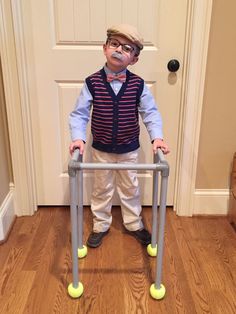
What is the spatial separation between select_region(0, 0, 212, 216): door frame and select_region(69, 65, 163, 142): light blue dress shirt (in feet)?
1.24

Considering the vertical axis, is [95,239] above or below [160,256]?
below

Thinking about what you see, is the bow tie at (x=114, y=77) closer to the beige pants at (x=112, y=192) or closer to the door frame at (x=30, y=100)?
the beige pants at (x=112, y=192)

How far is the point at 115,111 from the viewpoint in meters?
1.39

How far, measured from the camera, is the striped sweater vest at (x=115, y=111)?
4.48 ft

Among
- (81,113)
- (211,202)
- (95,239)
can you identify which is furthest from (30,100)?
(211,202)

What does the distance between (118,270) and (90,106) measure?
746mm

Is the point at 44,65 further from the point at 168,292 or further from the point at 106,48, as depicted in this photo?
the point at 168,292

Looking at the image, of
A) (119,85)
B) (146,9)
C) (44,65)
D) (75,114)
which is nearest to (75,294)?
(75,114)

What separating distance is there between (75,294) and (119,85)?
88 centimetres

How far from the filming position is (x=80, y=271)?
1.48 metres

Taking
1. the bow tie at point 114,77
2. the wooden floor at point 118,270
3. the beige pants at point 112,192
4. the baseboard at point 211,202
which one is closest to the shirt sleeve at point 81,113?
the bow tie at point 114,77

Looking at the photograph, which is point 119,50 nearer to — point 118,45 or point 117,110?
point 118,45

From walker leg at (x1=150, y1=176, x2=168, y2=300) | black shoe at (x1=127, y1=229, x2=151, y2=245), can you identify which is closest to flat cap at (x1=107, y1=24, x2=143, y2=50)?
walker leg at (x1=150, y1=176, x2=168, y2=300)

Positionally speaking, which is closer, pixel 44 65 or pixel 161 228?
pixel 161 228
